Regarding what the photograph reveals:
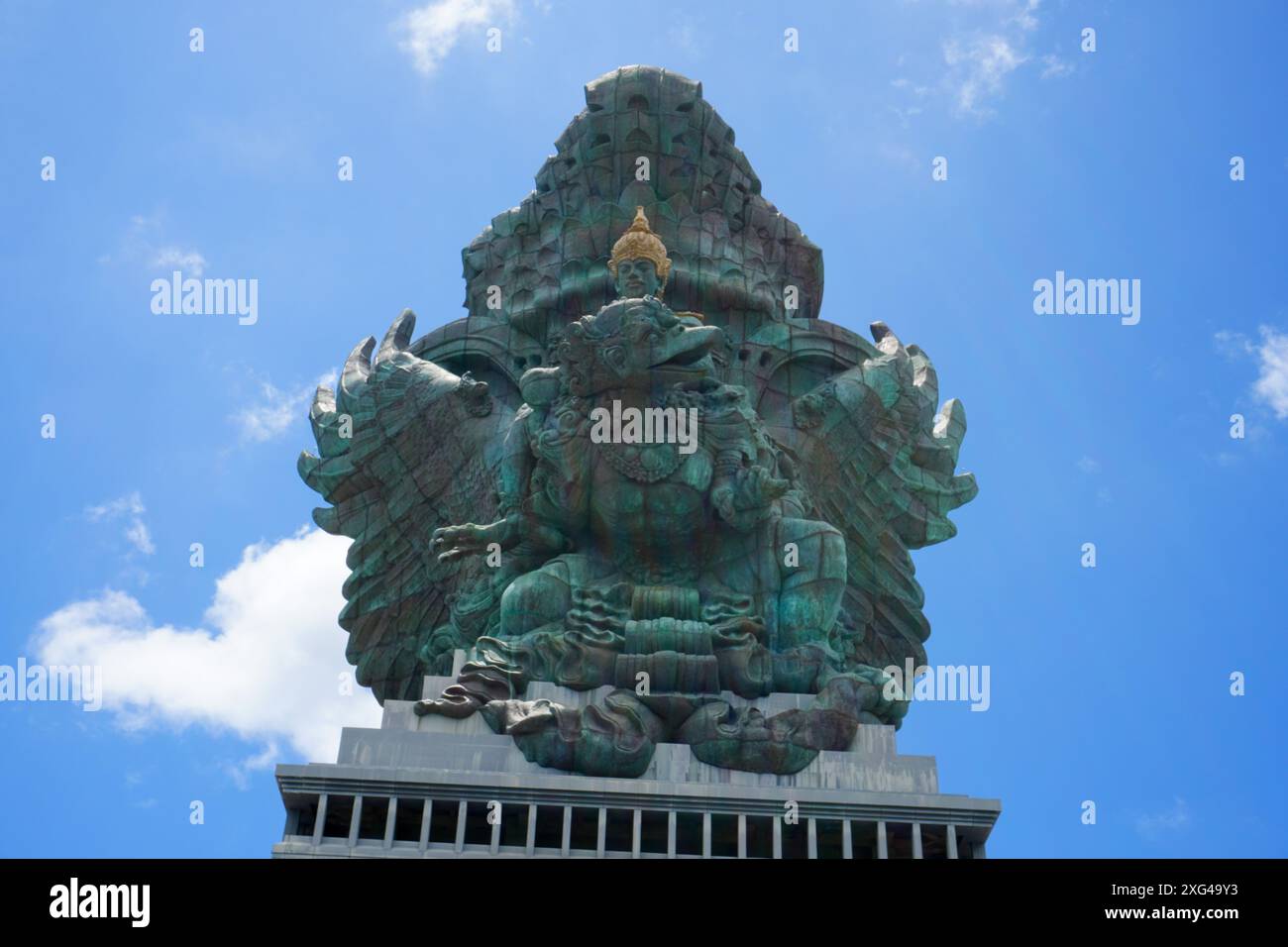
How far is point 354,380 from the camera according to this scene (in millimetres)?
25641

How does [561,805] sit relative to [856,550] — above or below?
below

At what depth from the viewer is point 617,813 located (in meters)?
18.7

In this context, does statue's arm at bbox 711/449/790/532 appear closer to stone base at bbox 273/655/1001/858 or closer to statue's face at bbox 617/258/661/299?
statue's face at bbox 617/258/661/299

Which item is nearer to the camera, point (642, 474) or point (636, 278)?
point (642, 474)

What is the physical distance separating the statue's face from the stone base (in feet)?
25.0

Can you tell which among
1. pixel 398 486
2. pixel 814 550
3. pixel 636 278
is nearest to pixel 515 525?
pixel 398 486

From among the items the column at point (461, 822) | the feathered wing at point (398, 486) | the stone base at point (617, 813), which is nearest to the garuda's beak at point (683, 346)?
the feathered wing at point (398, 486)

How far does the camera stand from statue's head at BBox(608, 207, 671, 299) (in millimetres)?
24047

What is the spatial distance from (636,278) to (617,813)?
8.43m
